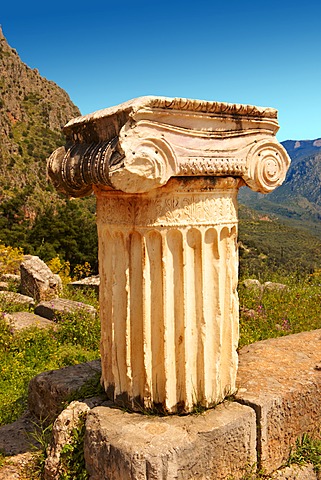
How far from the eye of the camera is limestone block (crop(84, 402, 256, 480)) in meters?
2.42

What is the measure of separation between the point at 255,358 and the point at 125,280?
5.07 feet

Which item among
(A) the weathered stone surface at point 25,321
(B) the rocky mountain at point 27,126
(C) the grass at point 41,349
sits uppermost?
(B) the rocky mountain at point 27,126

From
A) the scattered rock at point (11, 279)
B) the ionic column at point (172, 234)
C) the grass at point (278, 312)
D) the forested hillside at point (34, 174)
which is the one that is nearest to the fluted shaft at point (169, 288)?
the ionic column at point (172, 234)

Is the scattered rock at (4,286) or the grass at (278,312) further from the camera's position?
the scattered rock at (4,286)

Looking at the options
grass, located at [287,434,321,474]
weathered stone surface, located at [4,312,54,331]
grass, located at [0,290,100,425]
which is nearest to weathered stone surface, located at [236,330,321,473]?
grass, located at [287,434,321,474]

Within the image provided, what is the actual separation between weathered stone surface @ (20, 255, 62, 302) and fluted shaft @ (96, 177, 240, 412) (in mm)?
6321

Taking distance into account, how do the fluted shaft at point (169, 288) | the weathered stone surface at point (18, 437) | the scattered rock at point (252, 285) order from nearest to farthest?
the fluted shaft at point (169, 288)
the weathered stone surface at point (18, 437)
the scattered rock at point (252, 285)

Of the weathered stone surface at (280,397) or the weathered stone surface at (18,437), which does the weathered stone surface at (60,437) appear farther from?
the weathered stone surface at (280,397)

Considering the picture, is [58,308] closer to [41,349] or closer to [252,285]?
[41,349]

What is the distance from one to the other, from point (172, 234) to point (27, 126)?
5886 centimetres

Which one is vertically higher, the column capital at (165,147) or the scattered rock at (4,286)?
the column capital at (165,147)

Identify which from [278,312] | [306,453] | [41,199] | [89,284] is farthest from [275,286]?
[41,199]

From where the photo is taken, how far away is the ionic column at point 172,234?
260 centimetres

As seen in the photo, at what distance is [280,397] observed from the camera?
9.91 feet
